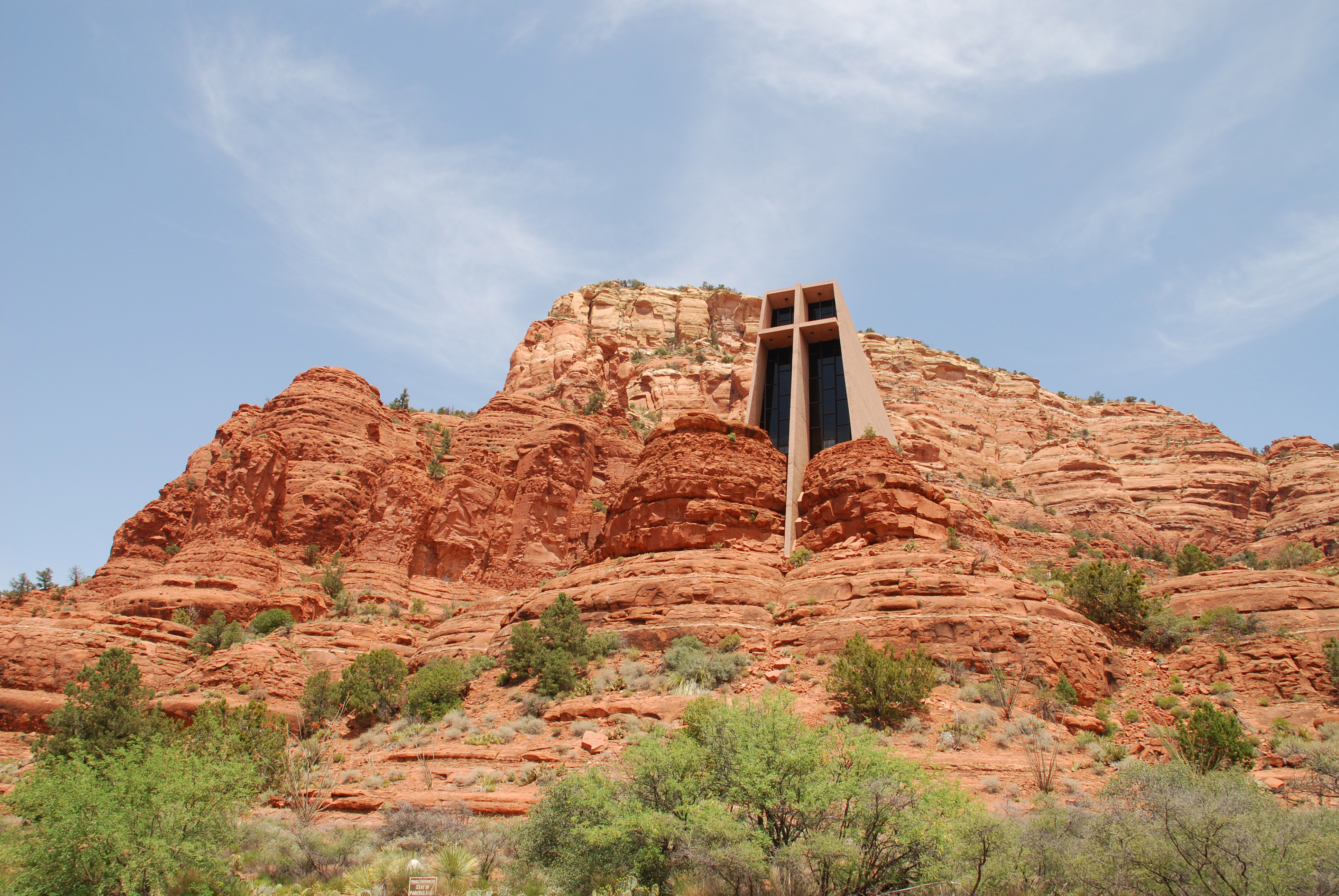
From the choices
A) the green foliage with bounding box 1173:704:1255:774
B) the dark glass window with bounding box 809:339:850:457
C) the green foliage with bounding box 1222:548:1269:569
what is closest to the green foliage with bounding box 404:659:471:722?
the green foliage with bounding box 1173:704:1255:774

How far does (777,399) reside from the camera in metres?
41.8

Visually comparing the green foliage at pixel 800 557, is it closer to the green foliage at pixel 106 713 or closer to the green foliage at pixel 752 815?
the green foliage at pixel 752 815

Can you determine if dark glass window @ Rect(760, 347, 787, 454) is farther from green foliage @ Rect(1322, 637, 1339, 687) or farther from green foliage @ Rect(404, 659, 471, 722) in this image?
green foliage @ Rect(1322, 637, 1339, 687)

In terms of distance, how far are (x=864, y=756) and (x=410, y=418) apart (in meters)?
41.5

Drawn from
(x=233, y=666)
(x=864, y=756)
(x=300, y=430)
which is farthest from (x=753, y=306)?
(x=864, y=756)

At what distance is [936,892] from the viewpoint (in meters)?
12.3

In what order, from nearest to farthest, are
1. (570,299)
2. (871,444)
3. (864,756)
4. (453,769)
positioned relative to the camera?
1. (864,756)
2. (453,769)
3. (871,444)
4. (570,299)

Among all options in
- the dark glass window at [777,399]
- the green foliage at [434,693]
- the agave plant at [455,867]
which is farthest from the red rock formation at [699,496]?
the agave plant at [455,867]

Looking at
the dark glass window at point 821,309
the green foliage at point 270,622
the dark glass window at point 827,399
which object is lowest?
the green foliage at point 270,622

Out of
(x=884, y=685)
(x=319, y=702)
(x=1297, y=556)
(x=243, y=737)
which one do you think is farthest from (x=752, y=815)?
(x=1297, y=556)

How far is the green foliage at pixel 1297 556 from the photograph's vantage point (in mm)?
36312

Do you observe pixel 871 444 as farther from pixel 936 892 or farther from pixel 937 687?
pixel 936 892

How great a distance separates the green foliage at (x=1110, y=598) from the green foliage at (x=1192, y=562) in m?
10.3

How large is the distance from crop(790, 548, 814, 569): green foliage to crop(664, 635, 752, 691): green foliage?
5.77 meters
